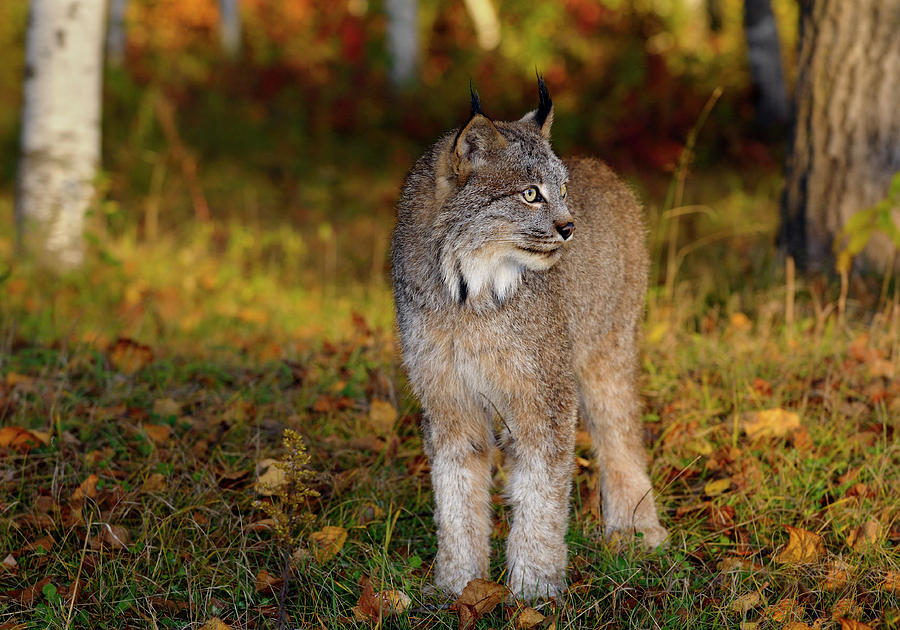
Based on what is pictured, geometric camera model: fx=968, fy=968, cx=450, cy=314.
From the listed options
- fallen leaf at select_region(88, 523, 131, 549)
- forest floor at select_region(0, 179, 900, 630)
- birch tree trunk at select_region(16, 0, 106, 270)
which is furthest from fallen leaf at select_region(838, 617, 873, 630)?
birch tree trunk at select_region(16, 0, 106, 270)

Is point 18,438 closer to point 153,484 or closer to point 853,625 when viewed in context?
point 153,484

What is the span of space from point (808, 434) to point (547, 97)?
186cm

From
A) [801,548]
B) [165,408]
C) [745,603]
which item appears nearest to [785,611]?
Result: [745,603]

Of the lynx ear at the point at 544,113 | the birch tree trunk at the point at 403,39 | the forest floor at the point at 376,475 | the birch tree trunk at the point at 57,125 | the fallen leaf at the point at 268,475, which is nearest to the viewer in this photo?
the forest floor at the point at 376,475

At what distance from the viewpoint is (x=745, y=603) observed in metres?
3.20

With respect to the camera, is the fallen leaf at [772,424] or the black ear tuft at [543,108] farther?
the fallen leaf at [772,424]

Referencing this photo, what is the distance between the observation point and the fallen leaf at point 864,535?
136 inches

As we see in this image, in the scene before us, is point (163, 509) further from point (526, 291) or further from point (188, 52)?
point (188, 52)

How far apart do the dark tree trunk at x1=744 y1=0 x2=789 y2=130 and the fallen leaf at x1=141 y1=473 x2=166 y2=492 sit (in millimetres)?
8800

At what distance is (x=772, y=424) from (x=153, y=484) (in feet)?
8.47

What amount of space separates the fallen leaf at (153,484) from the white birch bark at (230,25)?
13903 mm

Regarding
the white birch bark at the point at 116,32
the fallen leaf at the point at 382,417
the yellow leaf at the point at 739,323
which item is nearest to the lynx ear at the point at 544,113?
the fallen leaf at the point at 382,417

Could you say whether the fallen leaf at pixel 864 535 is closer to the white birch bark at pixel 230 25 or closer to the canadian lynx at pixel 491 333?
the canadian lynx at pixel 491 333

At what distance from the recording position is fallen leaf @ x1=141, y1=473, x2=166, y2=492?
372cm
